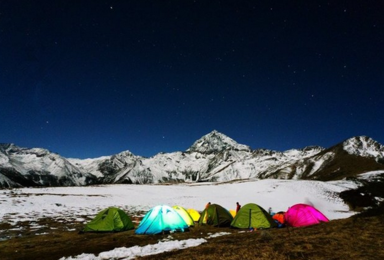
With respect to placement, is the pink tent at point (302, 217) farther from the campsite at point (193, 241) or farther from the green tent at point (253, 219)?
the campsite at point (193, 241)

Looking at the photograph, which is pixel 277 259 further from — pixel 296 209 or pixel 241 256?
pixel 296 209

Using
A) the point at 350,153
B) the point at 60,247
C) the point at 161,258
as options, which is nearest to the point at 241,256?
the point at 161,258

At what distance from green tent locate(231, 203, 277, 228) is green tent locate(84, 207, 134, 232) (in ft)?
30.3

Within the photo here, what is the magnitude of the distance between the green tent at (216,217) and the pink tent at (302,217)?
5.16 m

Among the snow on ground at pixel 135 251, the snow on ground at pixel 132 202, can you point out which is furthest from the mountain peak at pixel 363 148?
the snow on ground at pixel 135 251

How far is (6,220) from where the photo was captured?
23109mm

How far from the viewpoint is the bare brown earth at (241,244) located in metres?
9.70

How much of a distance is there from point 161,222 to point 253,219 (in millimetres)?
7543

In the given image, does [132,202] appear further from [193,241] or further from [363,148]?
[363,148]

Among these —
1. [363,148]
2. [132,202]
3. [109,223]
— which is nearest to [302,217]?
[109,223]

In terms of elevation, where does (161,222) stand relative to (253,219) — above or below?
above

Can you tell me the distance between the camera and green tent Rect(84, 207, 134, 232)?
1922 cm

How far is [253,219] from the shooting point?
20000 mm

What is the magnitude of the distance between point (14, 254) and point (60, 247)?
7.30 ft
